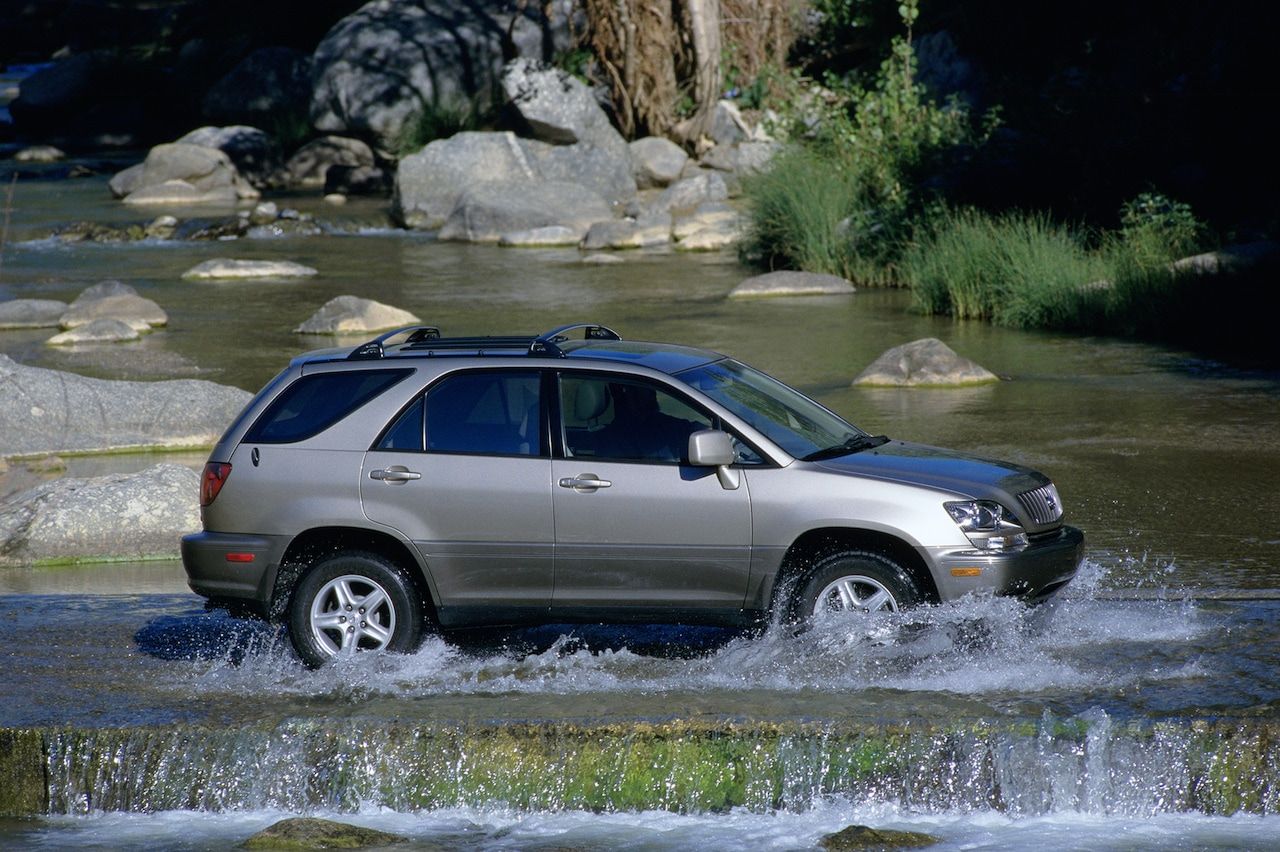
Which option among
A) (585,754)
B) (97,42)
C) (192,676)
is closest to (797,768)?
(585,754)

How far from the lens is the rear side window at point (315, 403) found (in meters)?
8.57

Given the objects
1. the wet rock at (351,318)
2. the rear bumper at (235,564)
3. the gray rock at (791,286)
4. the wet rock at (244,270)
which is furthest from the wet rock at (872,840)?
the wet rock at (244,270)

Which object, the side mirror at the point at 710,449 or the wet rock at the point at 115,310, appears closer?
the side mirror at the point at 710,449

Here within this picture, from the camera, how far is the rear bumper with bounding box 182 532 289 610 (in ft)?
27.6

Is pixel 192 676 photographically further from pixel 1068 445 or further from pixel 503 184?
pixel 503 184

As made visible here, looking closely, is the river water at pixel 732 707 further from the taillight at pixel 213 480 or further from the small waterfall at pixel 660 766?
the taillight at pixel 213 480

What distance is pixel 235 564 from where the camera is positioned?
27.8ft

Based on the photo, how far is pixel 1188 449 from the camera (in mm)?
14078

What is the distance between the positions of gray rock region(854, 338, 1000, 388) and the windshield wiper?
852cm

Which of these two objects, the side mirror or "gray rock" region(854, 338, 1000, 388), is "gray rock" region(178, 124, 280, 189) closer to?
"gray rock" region(854, 338, 1000, 388)

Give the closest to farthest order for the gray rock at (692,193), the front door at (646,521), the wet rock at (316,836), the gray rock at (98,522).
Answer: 1. the wet rock at (316,836)
2. the front door at (646,521)
3. the gray rock at (98,522)
4. the gray rock at (692,193)

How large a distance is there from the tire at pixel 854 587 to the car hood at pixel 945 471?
0.41m

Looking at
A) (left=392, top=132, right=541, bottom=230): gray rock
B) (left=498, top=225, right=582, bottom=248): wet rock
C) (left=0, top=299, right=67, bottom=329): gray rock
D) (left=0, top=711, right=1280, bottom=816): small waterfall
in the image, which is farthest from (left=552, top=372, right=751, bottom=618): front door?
(left=392, top=132, right=541, bottom=230): gray rock

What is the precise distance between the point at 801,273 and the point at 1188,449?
11040 mm
